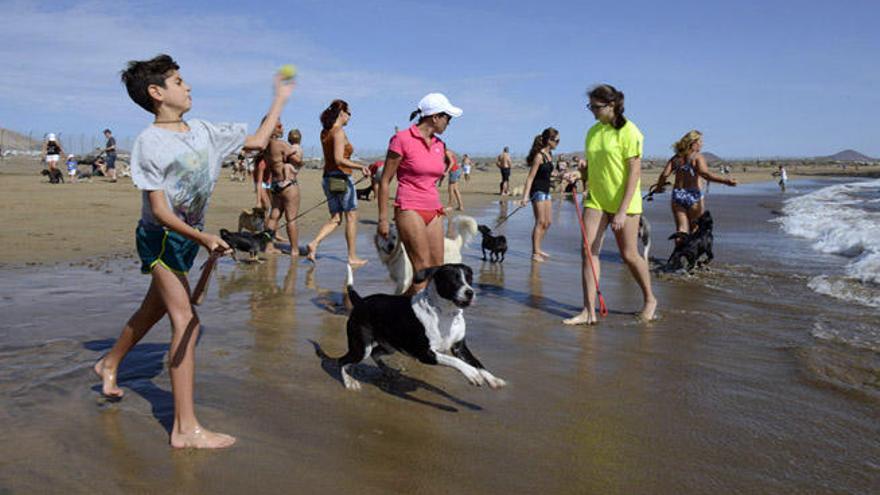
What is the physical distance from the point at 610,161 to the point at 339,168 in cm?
368

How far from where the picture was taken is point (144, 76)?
339 centimetres

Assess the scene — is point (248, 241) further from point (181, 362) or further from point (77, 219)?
point (181, 362)

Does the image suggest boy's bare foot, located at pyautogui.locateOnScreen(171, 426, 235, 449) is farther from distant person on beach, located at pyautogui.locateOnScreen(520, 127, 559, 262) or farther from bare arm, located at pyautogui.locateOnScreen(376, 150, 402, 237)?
distant person on beach, located at pyautogui.locateOnScreen(520, 127, 559, 262)

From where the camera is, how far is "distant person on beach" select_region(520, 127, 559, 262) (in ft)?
33.2

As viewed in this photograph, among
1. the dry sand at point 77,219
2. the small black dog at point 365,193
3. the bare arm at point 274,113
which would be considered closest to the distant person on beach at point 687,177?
the dry sand at point 77,219

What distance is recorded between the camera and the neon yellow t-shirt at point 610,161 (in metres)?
6.15

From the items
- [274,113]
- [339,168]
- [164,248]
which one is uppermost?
[274,113]

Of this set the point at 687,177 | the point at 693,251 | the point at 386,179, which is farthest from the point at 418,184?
the point at 687,177

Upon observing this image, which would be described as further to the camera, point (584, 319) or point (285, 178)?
point (285, 178)

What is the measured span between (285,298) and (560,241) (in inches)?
291

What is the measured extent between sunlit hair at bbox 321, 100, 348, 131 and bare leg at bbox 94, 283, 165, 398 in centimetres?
442

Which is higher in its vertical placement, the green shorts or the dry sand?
the green shorts

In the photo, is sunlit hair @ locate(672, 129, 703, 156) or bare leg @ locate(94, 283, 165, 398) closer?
bare leg @ locate(94, 283, 165, 398)

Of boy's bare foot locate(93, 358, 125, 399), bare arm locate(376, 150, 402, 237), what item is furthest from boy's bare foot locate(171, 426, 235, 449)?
bare arm locate(376, 150, 402, 237)
